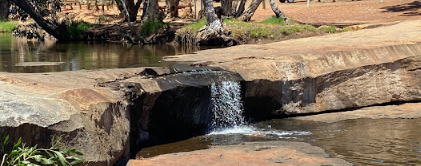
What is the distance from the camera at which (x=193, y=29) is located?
68.5 ft

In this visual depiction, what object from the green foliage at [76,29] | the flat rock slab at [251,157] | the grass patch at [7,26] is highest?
the green foliage at [76,29]

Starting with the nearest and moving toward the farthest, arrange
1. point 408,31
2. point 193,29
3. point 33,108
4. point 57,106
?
1. point 33,108
2. point 57,106
3. point 408,31
4. point 193,29

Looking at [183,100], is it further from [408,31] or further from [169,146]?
[408,31]

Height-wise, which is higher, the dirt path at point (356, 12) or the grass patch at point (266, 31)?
the dirt path at point (356, 12)

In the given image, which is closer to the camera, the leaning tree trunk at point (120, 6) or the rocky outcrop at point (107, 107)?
the rocky outcrop at point (107, 107)

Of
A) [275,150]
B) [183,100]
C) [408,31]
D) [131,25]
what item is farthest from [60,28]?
[275,150]

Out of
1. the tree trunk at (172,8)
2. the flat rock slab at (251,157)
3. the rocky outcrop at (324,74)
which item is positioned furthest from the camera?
the tree trunk at (172,8)

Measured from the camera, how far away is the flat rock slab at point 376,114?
9.93 metres

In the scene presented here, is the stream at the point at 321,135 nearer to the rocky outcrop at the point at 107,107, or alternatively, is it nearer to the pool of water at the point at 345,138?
the pool of water at the point at 345,138

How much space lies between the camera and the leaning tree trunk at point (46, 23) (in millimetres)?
21328

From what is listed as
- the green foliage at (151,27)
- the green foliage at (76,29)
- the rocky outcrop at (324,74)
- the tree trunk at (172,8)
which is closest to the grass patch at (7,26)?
the tree trunk at (172,8)

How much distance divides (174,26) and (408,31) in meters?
11.0

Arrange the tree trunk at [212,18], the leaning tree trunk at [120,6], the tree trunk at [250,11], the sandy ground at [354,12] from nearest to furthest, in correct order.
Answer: the tree trunk at [212,18], the tree trunk at [250,11], the sandy ground at [354,12], the leaning tree trunk at [120,6]

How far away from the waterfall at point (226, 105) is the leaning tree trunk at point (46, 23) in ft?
45.5
